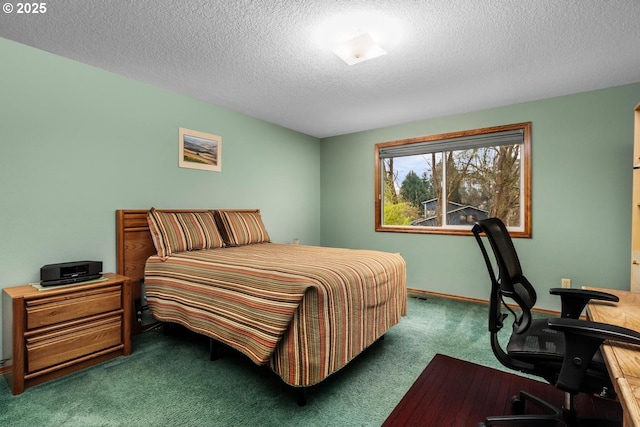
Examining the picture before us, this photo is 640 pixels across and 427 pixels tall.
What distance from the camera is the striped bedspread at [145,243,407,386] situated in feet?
5.58

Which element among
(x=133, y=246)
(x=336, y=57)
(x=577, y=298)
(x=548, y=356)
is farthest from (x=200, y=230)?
(x=577, y=298)

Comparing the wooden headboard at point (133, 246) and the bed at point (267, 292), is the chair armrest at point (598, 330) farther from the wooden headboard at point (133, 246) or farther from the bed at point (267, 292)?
the wooden headboard at point (133, 246)

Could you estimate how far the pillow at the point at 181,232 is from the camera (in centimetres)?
275

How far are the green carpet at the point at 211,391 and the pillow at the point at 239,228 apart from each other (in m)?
1.09

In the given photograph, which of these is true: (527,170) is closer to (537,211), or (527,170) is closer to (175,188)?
(537,211)

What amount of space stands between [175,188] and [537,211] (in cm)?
401

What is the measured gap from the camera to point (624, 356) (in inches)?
35.4

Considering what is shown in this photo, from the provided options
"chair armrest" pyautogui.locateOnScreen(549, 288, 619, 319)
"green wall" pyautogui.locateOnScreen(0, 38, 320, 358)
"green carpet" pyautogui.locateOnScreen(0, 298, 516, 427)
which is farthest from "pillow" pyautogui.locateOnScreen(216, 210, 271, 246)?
"chair armrest" pyautogui.locateOnScreen(549, 288, 619, 319)

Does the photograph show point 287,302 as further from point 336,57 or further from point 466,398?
point 336,57

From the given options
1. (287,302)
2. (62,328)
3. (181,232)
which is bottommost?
(62,328)

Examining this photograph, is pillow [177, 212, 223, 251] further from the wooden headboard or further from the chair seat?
the chair seat

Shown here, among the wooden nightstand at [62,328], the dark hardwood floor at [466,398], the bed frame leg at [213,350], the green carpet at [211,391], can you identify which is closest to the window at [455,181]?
the green carpet at [211,391]

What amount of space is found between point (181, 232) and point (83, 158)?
997 mm

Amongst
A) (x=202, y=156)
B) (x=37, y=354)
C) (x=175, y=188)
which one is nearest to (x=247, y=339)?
(x=37, y=354)
